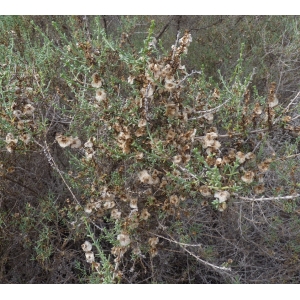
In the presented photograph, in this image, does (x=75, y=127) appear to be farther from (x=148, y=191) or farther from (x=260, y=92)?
(x=260, y=92)

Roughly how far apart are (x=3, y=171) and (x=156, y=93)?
0.94 meters

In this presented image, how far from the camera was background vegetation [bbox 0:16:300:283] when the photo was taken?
1.77 m

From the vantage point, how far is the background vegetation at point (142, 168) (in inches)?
69.8

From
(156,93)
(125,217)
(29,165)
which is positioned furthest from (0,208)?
Result: (156,93)

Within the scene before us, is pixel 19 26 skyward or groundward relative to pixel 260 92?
skyward

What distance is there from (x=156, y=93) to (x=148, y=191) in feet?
1.59

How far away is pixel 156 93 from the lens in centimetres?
180

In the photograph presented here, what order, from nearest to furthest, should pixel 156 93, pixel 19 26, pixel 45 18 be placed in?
pixel 156 93 < pixel 19 26 < pixel 45 18

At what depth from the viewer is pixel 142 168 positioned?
1945mm

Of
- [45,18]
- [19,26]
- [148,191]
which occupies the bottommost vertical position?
[148,191]

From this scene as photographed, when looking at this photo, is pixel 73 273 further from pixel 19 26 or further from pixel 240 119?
pixel 19 26

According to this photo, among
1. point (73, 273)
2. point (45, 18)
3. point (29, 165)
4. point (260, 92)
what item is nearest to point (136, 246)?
point (73, 273)

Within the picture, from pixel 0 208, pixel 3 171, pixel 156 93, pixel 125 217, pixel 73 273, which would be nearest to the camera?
pixel 156 93

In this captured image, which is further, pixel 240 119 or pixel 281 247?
pixel 281 247
